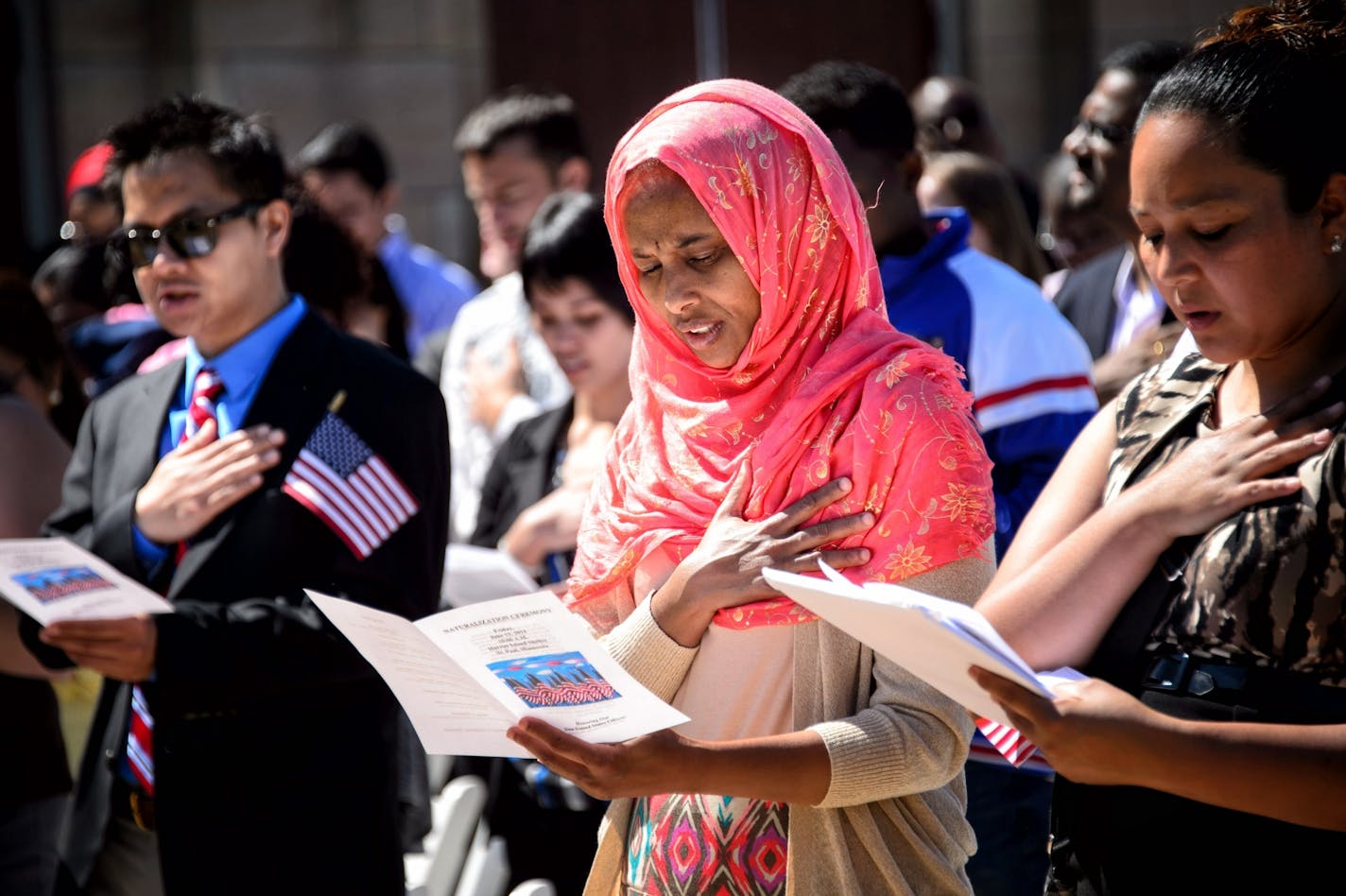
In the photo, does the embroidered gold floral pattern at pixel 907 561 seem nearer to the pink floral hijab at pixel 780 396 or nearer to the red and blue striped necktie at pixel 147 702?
the pink floral hijab at pixel 780 396

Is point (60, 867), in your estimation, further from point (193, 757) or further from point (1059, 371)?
point (1059, 371)

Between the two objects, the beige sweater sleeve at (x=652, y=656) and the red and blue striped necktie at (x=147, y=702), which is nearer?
the beige sweater sleeve at (x=652, y=656)

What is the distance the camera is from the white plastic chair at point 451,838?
13.9ft

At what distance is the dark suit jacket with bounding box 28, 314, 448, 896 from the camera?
319 centimetres

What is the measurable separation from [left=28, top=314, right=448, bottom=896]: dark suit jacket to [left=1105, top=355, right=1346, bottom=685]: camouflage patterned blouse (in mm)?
1713

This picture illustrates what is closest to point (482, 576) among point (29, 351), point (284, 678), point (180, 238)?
point (284, 678)

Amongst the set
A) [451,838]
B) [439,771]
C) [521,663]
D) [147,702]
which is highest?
[521,663]

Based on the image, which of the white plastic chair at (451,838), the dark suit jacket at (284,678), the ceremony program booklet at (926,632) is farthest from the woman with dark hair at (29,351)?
the ceremony program booklet at (926,632)

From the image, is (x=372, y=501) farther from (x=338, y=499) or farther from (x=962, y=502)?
(x=962, y=502)

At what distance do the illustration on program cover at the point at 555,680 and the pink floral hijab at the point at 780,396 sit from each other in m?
0.29

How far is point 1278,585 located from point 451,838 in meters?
2.79

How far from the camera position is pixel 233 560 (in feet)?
10.8

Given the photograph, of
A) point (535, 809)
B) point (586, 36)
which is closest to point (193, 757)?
point (535, 809)

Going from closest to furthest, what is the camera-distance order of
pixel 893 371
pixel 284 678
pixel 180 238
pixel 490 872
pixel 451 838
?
pixel 893 371
pixel 284 678
pixel 180 238
pixel 490 872
pixel 451 838
